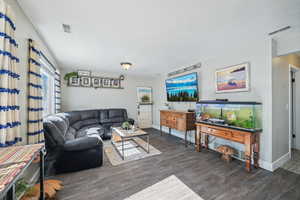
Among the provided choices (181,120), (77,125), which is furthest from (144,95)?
(77,125)

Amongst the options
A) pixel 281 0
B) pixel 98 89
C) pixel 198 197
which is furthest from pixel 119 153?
pixel 281 0

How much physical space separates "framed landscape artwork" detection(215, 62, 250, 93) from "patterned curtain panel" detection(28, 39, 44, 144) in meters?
3.58

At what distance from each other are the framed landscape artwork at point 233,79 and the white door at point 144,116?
353 centimetres

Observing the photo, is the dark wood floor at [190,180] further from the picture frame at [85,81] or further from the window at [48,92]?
the picture frame at [85,81]

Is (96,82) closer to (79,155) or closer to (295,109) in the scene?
(79,155)

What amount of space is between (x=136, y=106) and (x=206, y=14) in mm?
4634

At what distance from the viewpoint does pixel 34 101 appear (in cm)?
175

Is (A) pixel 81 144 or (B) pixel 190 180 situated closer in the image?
(B) pixel 190 180

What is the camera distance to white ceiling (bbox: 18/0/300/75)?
1.45 m

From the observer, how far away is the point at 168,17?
167cm

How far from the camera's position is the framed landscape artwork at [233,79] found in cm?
246

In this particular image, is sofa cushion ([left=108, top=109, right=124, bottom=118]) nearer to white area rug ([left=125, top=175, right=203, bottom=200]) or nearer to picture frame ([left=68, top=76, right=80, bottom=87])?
picture frame ([left=68, top=76, right=80, bottom=87])

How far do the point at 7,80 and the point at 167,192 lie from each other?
225 centimetres

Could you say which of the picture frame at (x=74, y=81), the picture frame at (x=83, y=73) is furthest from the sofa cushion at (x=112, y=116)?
the picture frame at (x=83, y=73)
